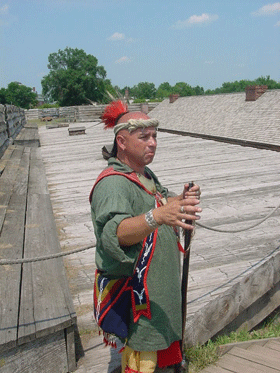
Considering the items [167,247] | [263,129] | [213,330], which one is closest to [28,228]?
[213,330]

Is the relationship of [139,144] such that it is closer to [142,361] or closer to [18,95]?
[142,361]

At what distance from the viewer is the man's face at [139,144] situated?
2.00 meters

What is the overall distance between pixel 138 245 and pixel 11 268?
1448 millimetres

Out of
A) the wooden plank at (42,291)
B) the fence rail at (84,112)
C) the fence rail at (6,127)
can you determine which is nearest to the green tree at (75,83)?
the fence rail at (84,112)

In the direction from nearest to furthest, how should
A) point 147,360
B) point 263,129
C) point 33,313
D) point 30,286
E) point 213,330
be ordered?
point 147,360
point 33,313
point 30,286
point 213,330
point 263,129

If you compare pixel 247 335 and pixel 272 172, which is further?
pixel 272 172

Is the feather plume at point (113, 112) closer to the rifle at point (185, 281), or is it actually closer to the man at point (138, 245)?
the man at point (138, 245)

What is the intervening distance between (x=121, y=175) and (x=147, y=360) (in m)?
1.00

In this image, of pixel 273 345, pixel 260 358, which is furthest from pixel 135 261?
pixel 273 345

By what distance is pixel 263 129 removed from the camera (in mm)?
13742

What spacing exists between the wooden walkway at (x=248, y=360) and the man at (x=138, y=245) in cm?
89

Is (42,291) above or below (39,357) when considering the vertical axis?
above

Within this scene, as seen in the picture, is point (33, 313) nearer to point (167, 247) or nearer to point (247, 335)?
point (167, 247)

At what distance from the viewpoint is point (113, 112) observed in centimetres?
220
